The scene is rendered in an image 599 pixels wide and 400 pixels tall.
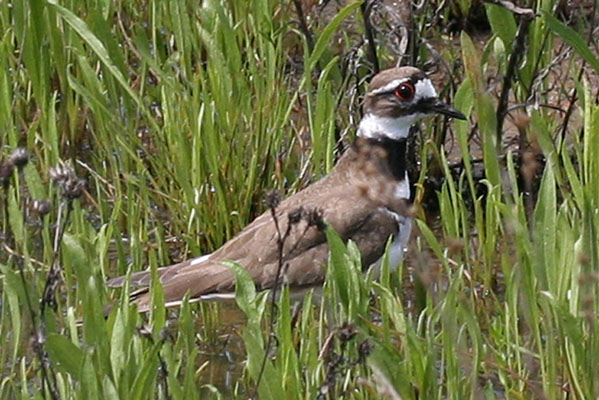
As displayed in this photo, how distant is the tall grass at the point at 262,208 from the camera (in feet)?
12.3

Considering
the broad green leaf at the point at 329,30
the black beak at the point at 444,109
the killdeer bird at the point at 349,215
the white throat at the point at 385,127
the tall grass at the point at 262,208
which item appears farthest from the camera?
the white throat at the point at 385,127

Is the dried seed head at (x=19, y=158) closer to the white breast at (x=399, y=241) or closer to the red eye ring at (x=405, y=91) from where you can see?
the white breast at (x=399, y=241)

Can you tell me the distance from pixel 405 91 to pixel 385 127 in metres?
0.20

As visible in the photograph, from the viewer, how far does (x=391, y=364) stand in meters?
3.81

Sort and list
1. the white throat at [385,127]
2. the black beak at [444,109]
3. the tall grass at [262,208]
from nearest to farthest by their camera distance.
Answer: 1. the tall grass at [262,208]
2. the black beak at [444,109]
3. the white throat at [385,127]

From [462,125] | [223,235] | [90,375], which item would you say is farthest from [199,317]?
[90,375]

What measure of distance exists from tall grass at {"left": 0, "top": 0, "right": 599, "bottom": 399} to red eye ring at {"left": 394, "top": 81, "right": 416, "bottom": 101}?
0.62ft

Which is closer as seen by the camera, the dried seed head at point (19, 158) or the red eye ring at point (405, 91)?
the dried seed head at point (19, 158)

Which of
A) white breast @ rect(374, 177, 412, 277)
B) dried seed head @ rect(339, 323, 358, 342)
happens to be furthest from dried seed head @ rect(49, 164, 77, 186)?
white breast @ rect(374, 177, 412, 277)

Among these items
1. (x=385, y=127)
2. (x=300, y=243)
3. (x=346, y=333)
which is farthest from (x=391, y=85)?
(x=346, y=333)

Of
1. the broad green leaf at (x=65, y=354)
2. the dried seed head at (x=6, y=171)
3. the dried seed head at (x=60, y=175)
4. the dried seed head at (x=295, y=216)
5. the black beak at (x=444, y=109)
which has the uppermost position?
the dried seed head at (x=6, y=171)

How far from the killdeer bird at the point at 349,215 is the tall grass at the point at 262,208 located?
12 cm

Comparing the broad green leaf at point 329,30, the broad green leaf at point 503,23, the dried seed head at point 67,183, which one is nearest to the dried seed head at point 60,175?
the dried seed head at point 67,183

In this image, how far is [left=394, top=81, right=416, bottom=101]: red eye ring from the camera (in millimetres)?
5293
